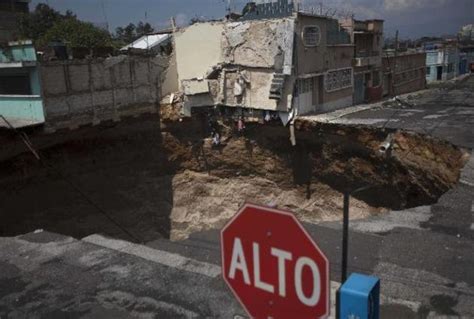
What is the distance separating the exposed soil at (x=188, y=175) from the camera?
57.8 ft

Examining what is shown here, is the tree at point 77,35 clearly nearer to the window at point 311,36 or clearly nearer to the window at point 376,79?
the window at point 311,36

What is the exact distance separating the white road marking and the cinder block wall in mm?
12569

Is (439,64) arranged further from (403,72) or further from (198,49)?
(198,49)

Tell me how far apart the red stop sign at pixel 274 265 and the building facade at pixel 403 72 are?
32.3m

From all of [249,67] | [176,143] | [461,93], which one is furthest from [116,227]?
[461,93]

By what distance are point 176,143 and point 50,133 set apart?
20.3 ft

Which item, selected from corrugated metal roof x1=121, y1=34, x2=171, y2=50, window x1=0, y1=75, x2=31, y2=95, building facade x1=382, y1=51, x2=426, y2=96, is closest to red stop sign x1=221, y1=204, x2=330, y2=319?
window x1=0, y1=75, x2=31, y2=95

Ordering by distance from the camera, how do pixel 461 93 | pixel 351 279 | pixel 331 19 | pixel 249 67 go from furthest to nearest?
pixel 461 93, pixel 331 19, pixel 249 67, pixel 351 279

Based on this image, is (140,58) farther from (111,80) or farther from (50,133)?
(50,133)

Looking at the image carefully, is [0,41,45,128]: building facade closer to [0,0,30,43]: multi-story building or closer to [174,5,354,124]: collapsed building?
[174,5,354,124]: collapsed building

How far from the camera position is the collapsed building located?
69.8 ft

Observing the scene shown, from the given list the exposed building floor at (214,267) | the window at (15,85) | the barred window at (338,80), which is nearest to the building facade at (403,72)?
the barred window at (338,80)

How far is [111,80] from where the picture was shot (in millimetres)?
20844

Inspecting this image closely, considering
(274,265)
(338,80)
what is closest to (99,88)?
(338,80)
